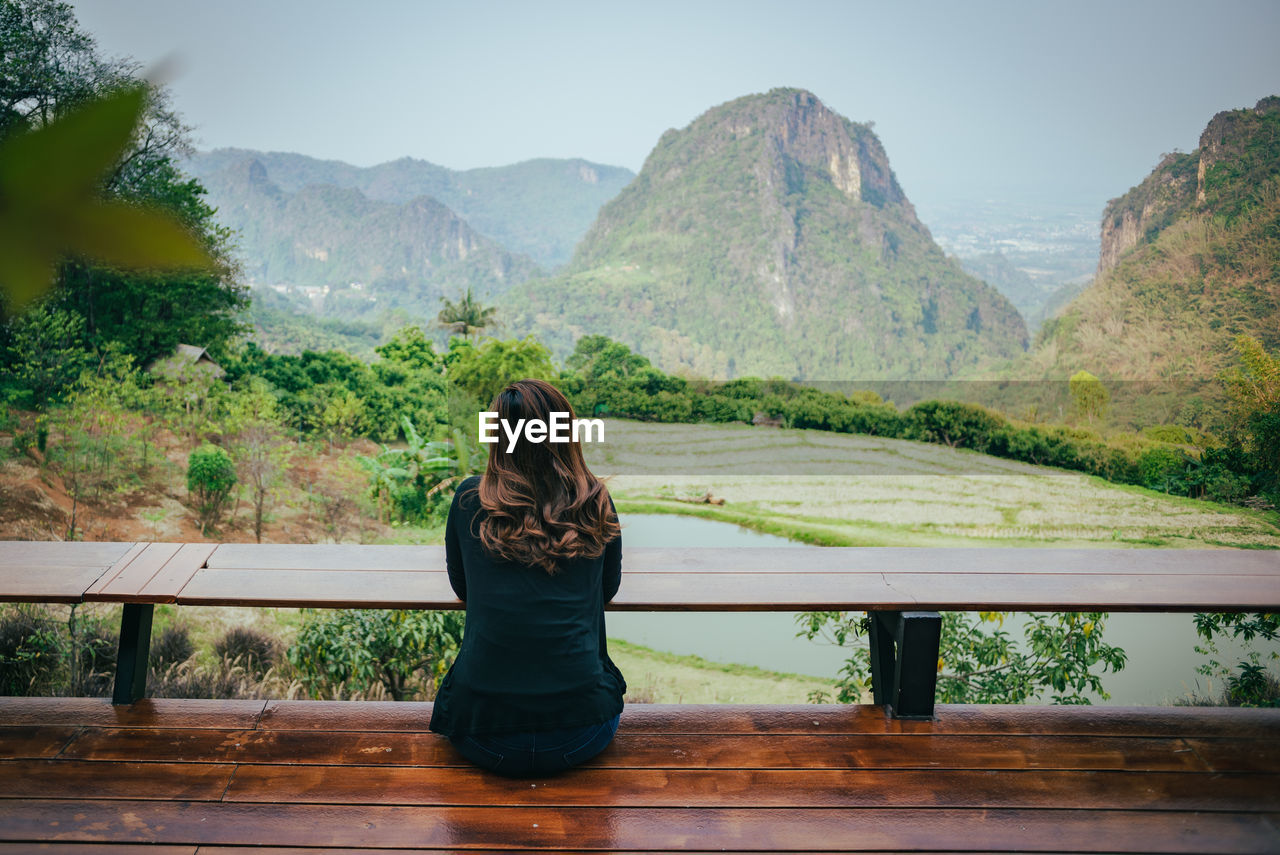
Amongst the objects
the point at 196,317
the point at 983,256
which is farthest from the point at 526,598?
the point at 983,256

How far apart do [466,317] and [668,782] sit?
15.4 metres

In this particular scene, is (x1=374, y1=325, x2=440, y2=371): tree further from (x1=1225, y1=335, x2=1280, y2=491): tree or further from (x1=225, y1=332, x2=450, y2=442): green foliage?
(x1=1225, y1=335, x2=1280, y2=491): tree

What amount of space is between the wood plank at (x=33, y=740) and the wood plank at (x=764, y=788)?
16 cm

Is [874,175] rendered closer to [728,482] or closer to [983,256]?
[983,256]

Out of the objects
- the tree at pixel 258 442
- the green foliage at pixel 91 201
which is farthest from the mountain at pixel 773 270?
the green foliage at pixel 91 201

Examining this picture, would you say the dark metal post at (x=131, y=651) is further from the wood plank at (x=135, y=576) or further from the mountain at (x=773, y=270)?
the mountain at (x=773, y=270)

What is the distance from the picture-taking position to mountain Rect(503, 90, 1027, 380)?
122ft

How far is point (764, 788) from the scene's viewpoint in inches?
61.2

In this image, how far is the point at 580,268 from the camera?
4709 cm

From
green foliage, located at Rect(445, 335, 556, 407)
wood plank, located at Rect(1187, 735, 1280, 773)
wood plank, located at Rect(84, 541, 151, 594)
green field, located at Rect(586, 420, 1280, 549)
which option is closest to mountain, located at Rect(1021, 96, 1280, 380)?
green field, located at Rect(586, 420, 1280, 549)

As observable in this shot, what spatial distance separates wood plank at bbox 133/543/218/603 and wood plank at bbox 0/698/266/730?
0.90 ft

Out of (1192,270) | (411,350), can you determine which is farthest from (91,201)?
(1192,270)

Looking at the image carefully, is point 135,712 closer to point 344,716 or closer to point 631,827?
point 344,716
